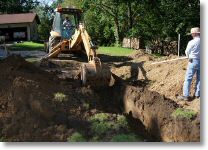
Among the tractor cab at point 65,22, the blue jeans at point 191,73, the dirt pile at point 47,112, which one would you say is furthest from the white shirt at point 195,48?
the tractor cab at point 65,22

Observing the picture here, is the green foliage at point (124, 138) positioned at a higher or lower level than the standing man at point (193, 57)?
lower

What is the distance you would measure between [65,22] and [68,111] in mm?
9395

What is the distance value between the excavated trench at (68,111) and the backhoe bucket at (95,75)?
0.27 meters

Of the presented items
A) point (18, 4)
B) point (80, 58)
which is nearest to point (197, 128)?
point (80, 58)

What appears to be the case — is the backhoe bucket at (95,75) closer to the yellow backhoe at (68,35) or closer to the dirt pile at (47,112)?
the dirt pile at (47,112)

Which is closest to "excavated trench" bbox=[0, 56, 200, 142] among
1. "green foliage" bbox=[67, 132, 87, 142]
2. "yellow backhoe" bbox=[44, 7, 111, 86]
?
"green foliage" bbox=[67, 132, 87, 142]

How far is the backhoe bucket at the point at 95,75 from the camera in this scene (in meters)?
10.8

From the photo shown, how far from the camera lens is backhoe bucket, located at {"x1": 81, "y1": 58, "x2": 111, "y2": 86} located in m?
10.8

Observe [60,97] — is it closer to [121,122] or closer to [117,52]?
[121,122]

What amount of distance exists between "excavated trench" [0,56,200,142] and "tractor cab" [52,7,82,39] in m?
6.84

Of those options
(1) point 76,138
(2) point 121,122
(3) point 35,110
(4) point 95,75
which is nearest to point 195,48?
(4) point 95,75

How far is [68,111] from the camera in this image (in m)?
8.24

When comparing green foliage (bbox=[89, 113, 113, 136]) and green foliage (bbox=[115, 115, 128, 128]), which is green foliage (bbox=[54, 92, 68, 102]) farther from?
green foliage (bbox=[115, 115, 128, 128])

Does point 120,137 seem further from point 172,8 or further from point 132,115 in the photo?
point 172,8
